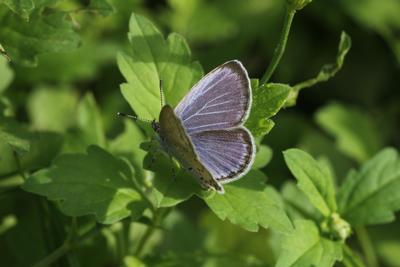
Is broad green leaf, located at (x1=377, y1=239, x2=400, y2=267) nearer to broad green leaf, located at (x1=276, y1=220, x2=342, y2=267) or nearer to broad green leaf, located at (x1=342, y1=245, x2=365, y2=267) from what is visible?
broad green leaf, located at (x1=342, y1=245, x2=365, y2=267)

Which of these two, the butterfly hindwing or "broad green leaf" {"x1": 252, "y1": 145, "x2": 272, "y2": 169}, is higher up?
the butterfly hindwing

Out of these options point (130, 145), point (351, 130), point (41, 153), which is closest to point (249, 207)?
point (130, 145)

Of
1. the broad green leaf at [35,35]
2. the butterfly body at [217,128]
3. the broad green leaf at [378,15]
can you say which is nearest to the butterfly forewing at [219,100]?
the butterfly body at [217,128]

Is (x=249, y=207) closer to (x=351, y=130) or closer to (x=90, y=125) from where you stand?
(x=90, y=125)

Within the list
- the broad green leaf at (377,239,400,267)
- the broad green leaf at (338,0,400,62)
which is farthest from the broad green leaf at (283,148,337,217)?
the broad green leaf at (338,0,400,62)

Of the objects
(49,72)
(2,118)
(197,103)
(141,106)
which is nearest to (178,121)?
(197,103)

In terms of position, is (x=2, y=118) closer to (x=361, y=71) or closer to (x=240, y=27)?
(x=240, y=27)
